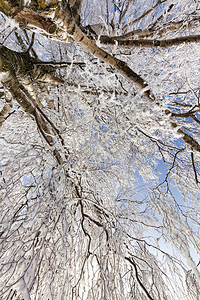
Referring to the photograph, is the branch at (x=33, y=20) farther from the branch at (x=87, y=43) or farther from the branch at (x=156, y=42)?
the branch at (x=156, y=42)

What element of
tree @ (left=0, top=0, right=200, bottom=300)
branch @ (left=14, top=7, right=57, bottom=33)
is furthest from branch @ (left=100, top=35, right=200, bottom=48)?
branch @ (left=14, top=7, right=57, bottom=33)

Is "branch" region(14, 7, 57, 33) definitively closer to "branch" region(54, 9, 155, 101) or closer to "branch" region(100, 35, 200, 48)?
"branch" region(54, 9, 155, 101)

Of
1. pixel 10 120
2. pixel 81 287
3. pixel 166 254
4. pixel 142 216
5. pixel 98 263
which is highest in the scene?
pixel 10 120

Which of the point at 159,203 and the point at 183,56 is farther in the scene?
the point at 183,56

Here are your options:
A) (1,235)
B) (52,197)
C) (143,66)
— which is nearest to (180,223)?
(52,197)

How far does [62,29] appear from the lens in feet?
4.03

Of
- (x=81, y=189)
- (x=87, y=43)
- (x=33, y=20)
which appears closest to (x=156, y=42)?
(x=87, y=43)

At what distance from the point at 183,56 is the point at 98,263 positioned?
2494 mm

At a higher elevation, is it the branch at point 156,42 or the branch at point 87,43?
the branch at point 156,42

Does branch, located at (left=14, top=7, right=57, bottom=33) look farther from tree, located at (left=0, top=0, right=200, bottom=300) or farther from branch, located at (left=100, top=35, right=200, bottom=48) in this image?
branch, located at (left=100, top=35, right=200, bottom=48)

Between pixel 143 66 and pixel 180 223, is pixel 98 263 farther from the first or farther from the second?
pixel 143 66

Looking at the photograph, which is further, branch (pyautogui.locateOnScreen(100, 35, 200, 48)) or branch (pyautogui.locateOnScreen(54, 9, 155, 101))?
branch (pyautogui.locateOnScreen(100, 35, 200, 48))

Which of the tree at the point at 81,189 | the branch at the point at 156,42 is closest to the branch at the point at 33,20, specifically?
the tree at the point at 81,189

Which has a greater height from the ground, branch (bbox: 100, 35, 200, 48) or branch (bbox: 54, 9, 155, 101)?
branch (bbox: 100, 35, 200, 48)
